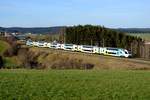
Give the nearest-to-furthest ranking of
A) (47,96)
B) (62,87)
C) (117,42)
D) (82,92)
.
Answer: (47,96) < (82,92) < (62,87) < (117,42)

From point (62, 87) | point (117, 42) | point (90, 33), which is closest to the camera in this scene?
point (62, 87)

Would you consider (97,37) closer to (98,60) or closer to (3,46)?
(3,46)

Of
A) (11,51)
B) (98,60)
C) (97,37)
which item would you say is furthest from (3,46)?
(98,60)

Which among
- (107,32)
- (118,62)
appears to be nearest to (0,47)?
(107,32)

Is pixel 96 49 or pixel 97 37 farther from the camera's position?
pixel 97 37

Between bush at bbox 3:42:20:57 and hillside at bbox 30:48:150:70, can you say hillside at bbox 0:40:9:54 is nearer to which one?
bush at bbox 3:42:20:57

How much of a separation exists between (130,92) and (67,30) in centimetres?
13115

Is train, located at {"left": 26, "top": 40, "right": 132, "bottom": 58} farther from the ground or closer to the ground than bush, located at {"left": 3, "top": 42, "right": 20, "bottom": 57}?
farther from the ground

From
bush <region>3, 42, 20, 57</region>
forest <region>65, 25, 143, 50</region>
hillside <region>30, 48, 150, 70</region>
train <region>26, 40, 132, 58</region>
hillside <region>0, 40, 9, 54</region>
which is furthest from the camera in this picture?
hillside <region>0, 40, 9, 54</region>

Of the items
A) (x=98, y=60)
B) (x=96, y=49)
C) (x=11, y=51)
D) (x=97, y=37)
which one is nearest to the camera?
(x=98, y=60)

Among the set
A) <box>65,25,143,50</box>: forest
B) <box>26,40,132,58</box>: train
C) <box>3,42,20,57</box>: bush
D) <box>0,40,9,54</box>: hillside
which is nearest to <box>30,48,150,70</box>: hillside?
<box>26,40,132,58</box>: train

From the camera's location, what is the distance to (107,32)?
13338 centimetres

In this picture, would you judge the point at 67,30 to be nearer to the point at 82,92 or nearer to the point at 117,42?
the point at 117,42

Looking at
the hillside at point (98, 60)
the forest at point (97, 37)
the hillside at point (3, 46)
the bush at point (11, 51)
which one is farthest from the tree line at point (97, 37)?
the hillside at point (98, 60)
